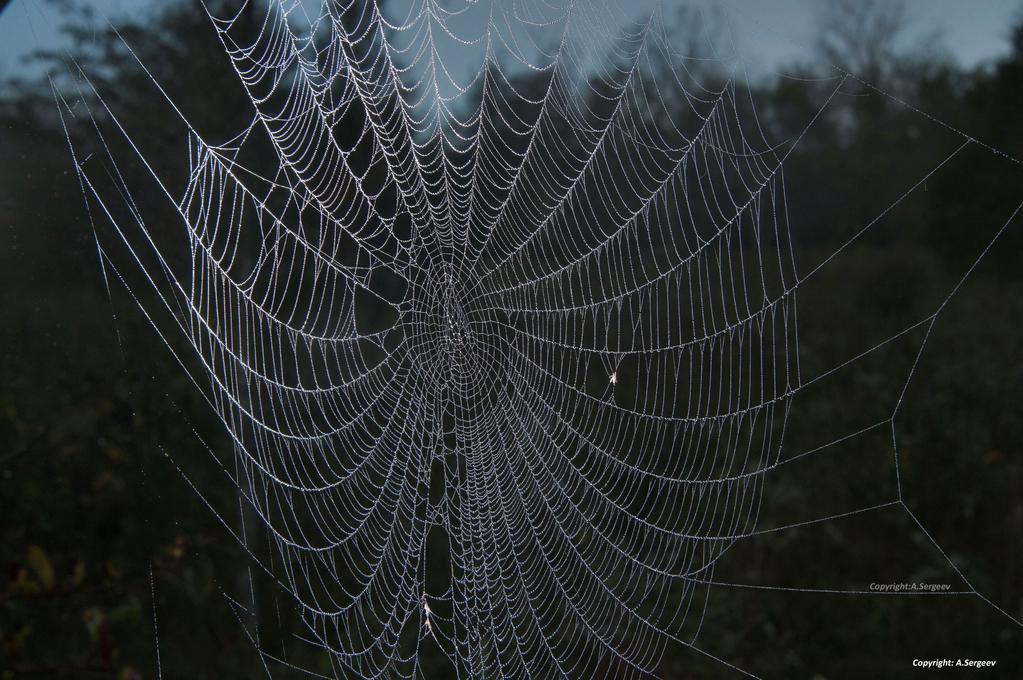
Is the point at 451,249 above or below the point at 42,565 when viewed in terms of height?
above

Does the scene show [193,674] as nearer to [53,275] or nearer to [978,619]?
[53,275]

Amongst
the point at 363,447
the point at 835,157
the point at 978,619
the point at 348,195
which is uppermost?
the point at 835,157

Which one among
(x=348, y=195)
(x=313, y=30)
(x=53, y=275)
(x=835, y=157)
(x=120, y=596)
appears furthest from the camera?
(x=835, y=157)

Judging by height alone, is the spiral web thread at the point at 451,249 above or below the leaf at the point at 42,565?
above

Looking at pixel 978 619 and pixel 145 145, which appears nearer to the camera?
pixel 145 145

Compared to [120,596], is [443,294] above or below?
above

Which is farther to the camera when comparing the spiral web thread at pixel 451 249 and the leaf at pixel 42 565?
the leaf at pixel 42 565

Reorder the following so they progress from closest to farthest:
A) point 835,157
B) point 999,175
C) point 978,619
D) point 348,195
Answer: point 348,195, point 999,175, point 978,619, point 835,157

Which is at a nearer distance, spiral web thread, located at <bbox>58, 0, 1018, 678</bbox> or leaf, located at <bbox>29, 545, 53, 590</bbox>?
spiral web thread, located at <bbox>58, 0, 1018, 678</bbox>

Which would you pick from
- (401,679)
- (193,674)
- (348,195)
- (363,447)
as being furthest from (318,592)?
(348,195)

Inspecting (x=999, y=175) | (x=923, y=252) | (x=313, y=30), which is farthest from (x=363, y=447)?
(x=923, y=252)

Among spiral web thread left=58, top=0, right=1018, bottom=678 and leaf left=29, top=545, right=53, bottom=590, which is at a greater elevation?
spiral web thread left=58, top=0, right=1018, bottom=678
